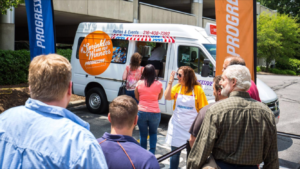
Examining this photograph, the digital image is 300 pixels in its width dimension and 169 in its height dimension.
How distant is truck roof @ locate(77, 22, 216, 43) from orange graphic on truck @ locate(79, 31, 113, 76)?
0.82ft

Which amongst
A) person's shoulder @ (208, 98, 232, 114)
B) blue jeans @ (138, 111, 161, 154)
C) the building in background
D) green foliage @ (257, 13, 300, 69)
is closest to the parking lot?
blue jeans @ (138, 111, 161, 154)

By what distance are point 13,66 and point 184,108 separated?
9840mm

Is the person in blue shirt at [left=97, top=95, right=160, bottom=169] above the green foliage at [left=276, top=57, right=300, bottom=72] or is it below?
below

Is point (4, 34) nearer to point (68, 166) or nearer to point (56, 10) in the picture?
point (56, 10)

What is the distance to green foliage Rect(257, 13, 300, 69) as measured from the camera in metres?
31.0

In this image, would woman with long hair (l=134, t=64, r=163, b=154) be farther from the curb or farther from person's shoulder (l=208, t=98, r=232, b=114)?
the curb

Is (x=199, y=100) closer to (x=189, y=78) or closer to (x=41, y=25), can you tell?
(x=189, y=78)

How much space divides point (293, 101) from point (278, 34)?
20.8 metres

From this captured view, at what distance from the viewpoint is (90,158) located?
1.35 metres

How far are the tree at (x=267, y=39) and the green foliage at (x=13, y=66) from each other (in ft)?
85.0

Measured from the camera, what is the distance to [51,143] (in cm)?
137

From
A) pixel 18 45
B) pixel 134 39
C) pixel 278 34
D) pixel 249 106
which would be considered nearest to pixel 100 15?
pixel 18 45

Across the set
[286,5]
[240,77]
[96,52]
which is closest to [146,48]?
[96,52]

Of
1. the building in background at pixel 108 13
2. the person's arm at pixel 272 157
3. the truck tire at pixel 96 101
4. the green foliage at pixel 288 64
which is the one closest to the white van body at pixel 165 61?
the truck tire at pixel 96 101
